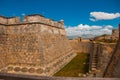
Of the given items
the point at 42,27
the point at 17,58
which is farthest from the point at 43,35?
the point at 17,58

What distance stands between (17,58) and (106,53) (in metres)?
7.64

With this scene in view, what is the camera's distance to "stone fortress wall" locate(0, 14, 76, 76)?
12906 millimetres

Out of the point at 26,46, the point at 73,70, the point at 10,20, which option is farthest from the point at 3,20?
the point at 73,70

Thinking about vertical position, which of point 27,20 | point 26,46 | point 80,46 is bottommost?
point 80,46

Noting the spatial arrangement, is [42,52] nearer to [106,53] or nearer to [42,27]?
[42,27]

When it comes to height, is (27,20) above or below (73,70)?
above

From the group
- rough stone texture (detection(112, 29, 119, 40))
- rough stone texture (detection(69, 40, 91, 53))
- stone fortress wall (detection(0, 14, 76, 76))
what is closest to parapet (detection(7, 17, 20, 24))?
stone fortress wall (detection(0, 14, 76, 76))

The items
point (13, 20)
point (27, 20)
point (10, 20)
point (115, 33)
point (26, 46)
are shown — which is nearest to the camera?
point (26, 46)

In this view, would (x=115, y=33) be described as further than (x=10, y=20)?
Yes

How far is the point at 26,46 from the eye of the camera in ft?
44.5

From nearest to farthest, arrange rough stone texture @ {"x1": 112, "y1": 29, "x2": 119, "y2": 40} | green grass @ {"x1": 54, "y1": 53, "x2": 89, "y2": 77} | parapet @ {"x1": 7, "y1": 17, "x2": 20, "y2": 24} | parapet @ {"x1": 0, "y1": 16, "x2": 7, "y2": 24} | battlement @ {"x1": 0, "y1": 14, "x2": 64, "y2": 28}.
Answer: battlement @ {"x1": 0, "y1": 14, "x2": 64, "y2": 28} < parapet @ {"x1": 0, "y1": 16, "x2": 7, "y2": 24} < green grass @ {"x1": 54, "y1": 53, "x2": 89, "y2": 77} < parapet @ {"x1": 7, "y1": 17, "x2": 20, "y2": 24} < rough stone texture @ {"x1": 112, "y1": 29, "x2": 119, "y2": 40}

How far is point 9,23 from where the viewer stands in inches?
592

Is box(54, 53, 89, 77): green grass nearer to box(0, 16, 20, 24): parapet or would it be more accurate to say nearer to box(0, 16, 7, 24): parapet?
box(0, 16, 20, 24): parapet

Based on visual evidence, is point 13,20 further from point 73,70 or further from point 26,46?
point 73,70
